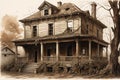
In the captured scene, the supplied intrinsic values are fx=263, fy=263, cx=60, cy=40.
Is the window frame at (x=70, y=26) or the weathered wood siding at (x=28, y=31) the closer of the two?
the window frame at (x=70, y=26)

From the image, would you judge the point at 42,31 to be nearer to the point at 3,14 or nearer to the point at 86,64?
the point at 86,64

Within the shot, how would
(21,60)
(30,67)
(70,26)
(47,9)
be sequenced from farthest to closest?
1. (47,9)
2. (70,26)
3. (21,60)
4. (30,67)

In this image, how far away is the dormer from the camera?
15.8 metres

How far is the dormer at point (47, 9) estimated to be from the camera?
51.7 ft

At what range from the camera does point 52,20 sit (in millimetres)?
16000

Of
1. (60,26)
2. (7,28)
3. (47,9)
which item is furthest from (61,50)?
(7,28)

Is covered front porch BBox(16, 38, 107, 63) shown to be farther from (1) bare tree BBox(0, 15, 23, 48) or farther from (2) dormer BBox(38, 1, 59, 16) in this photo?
(1) bare tree BBox(0, 15, 23, 48)

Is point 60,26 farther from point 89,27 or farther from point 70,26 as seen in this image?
point 89,27

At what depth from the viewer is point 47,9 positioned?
632 inches

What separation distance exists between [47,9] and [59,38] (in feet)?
8.31

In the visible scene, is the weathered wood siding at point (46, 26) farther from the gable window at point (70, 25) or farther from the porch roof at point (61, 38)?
the porch roof at point (61, 38)

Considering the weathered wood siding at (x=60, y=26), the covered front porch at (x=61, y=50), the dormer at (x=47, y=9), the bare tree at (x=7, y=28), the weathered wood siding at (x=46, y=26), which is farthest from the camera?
the dormer at (x=47, y=9)

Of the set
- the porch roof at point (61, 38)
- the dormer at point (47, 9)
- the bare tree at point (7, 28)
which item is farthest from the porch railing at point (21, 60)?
the dormer at point (47, 9)

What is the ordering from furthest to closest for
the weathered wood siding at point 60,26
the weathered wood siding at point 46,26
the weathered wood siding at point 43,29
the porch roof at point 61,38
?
1. the weathered wood siding at point 43,29
2. the weathered wood siding at point 60,26
3. the weathered wood siding at point 46,26
4. the porch roof at point 61,38
